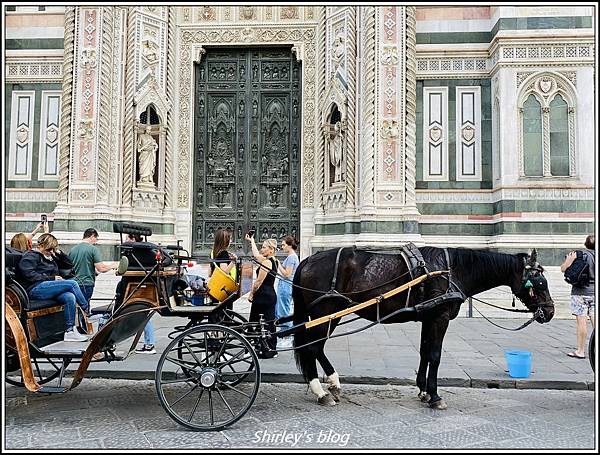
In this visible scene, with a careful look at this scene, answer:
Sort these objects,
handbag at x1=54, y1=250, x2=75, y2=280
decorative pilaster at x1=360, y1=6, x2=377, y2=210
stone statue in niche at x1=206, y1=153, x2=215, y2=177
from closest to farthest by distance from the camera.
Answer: handbag at x1=54, y1=250, x2=75, y2=280
decorative pilaster at x1=360, y1=6, x2=377, y2=210
stone statue in niche at x1=206, y1=153, x2=215, y2=177

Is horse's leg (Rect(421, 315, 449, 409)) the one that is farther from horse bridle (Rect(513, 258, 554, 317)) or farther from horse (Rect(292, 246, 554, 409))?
horse bridle (Rect(513, 258, 554, 317))

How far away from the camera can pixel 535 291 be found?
5789 mm

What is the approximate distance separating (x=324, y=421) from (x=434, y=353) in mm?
1336

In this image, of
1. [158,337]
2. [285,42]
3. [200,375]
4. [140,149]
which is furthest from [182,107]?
[200,375]

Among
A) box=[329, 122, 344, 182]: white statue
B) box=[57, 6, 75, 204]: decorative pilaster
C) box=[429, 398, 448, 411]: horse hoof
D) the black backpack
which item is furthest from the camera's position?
box=[329, 122, 344, 182]: white statue

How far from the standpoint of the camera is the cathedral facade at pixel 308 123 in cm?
1292

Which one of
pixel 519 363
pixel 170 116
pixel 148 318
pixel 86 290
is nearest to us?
pixel 148 318

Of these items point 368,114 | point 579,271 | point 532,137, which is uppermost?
point 368,114

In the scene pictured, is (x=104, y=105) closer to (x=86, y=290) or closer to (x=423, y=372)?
(x=86, y=290)

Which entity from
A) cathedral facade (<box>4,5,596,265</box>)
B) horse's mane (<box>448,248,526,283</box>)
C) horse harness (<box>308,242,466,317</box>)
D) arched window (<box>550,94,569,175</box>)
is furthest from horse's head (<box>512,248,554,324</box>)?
arched window (<box>550,94,569,175</box>)

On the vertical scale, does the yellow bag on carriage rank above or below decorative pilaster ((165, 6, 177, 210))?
below

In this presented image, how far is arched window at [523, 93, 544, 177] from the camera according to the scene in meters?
12.9

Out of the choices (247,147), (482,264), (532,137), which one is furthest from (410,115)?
(482,264)

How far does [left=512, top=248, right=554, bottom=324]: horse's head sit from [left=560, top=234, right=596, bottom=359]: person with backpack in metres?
2.24
